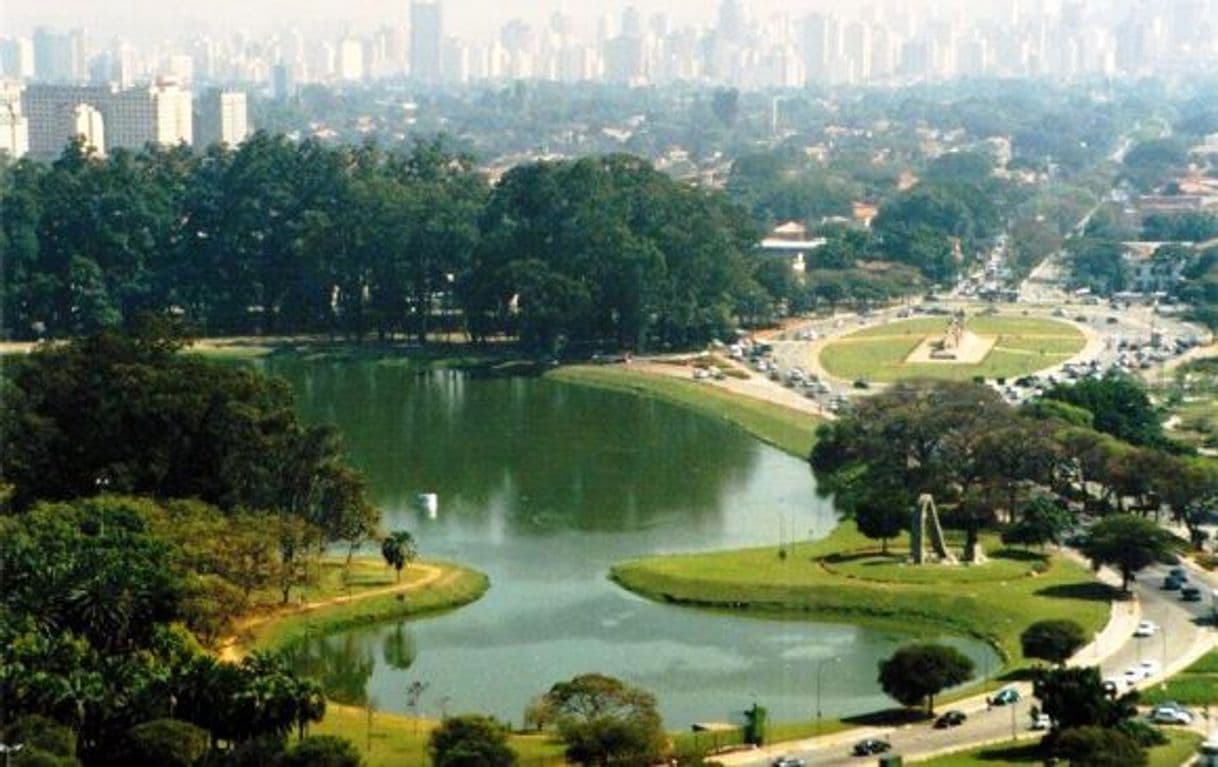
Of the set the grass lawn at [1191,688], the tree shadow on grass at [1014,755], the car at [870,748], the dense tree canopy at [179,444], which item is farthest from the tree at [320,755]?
the dense tree canopy at [179,444]

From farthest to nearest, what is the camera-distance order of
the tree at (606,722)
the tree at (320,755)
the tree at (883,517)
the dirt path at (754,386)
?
1. the dirt path at (754,386)
2. the tree at (883,517)
3. the tree at (606,722)
4. the tree at (320,755)

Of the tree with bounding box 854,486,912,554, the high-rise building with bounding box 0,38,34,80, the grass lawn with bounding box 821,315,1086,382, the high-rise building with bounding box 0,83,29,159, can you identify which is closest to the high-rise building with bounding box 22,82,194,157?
the high-rise building with bounding box 0,83,29,159

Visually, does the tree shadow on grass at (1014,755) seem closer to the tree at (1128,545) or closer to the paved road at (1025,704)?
the paved road at (1025,704)

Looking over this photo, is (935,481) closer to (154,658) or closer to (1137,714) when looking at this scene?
(1137,714)

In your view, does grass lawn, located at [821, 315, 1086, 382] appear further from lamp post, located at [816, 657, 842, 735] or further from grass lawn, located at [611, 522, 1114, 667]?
lamp post, located at [816, 657, 842, 735]

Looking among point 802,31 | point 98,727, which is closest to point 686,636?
point 98,727

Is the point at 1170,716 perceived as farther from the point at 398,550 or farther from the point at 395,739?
the point at 398,550

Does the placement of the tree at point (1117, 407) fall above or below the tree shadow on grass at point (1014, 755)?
above
